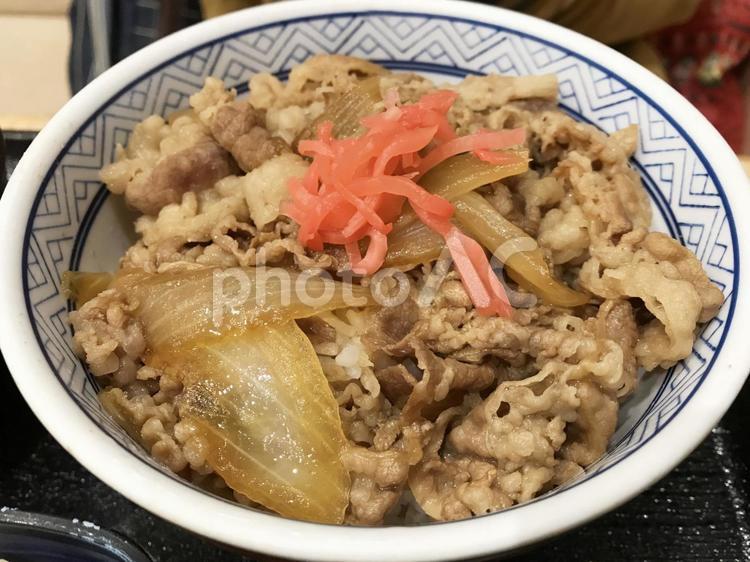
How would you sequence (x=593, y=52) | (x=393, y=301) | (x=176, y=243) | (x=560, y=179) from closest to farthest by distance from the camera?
(x=393, y=301) < (x=176, y=243) < (x=560, y=179) < (x=593, y=52)

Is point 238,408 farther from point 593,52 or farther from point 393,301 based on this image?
point 593,52

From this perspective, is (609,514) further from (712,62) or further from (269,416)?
(712,62)

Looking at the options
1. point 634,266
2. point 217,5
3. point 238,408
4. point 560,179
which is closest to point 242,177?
point 238,408

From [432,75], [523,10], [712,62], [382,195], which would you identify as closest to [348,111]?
[382,195]

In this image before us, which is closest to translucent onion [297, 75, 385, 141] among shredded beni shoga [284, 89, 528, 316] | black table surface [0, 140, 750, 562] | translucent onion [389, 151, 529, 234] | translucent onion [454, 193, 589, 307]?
shredded beni shoga [284, 89, 528, 316]

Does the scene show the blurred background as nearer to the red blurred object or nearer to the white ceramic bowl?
the red blurred object

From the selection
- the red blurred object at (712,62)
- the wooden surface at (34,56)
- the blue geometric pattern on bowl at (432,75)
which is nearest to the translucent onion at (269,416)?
the blue geometric pattern on bowl at (432,75)
